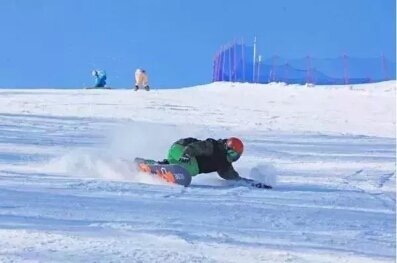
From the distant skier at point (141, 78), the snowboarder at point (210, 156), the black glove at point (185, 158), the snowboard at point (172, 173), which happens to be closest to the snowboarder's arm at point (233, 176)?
the snowboarder at point (210, 156)

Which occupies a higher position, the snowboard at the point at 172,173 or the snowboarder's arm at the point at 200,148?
the snowboarder's arm at the point at 200,148

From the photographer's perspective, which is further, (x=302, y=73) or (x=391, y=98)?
(x=302, y=73)

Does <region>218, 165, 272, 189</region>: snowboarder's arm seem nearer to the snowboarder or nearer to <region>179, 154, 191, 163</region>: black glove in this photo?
the snowboarder

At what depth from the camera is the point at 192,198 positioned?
20.7 ft

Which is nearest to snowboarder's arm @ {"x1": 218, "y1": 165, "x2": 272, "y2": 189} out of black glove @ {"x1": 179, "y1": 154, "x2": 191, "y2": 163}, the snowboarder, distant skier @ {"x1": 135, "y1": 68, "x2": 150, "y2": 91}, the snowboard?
the snowboarder

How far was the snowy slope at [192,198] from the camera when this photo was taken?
4.05 m

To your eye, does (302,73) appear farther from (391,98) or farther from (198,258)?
(198,258)

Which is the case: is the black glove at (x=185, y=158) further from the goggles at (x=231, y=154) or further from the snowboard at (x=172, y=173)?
the goggles at (x=231, y=154)

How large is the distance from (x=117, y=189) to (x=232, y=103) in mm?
15952

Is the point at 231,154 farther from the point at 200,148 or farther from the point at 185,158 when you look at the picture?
the point at 185,158

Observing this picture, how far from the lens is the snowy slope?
405 centimetres

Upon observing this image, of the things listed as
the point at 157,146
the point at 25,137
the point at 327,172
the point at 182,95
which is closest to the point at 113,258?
the point at 327,172

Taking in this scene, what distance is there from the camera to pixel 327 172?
923cm

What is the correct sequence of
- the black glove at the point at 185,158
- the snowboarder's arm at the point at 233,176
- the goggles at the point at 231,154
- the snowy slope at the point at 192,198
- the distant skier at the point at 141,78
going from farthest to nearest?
the distant skier at the point at 141,78
the goggles at the point at 231,154
the black glove at the point at 185,158
the snowboarder's arm at the point at 233,176
the snowy slope at the point at 192,198
